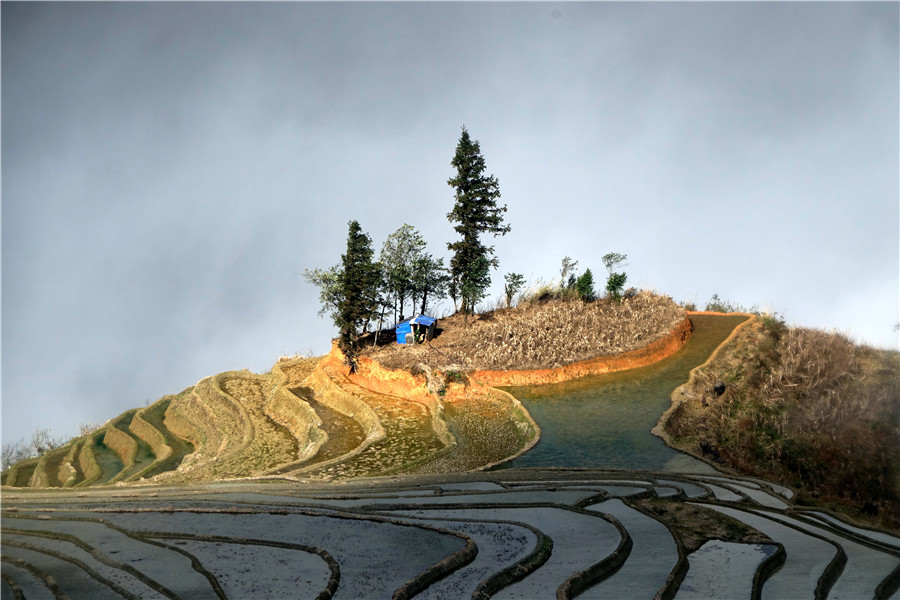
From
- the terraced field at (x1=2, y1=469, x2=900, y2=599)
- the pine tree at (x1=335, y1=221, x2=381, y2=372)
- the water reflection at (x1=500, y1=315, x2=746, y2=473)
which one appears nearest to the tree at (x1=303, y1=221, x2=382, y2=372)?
the pine tree at (x1=335, y1=221, x2=381, y2=372)

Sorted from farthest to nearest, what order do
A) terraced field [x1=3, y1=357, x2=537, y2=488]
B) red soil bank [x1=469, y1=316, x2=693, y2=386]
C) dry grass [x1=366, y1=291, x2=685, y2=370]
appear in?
dry grass [x1=366, y1=291, x2=685, y2=370] < red soil bank [x1=469, y1=316, x2=693, y2=386] < terraced field [x1=3, y1=357, x2=537, y2=488]

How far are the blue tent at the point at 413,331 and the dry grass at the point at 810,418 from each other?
13.7m

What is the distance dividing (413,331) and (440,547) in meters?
23.8

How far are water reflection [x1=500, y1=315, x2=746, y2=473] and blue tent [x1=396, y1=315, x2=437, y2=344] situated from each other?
8.13m

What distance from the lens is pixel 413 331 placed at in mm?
31578

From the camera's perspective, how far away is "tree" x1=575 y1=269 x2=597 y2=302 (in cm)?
3369

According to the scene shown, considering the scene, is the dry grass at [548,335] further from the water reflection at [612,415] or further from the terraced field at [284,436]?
the terraced field at [284,436]

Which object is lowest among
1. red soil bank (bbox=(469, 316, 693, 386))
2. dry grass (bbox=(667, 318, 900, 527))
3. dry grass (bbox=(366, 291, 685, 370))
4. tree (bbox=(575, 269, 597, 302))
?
dry grass (bbox=(667, 318, 900, 527))

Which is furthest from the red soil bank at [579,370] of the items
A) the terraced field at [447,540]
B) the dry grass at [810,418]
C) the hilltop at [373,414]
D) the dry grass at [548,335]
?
the terraced field at [447,540]

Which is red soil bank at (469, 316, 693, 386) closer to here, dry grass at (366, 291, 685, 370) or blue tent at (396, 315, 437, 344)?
dry grass at (366, 291, 685, 370)

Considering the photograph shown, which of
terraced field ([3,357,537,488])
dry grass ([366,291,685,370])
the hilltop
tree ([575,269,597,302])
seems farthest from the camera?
tree ([575,269,597,302])

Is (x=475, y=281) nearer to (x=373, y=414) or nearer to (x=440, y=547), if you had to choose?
(x=373, y=414)

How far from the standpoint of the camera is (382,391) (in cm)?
2784

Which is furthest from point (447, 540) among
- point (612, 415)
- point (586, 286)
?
point (586, 286)
